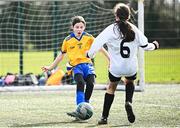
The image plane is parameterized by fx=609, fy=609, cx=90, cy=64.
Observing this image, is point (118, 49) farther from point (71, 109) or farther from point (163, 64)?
point (163, 64)

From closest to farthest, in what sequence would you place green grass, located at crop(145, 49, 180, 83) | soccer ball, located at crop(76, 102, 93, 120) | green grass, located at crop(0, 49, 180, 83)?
soccer ball, located at crop(76, 102, 93, 120) → green grass, located at crop(0, 49, 180, 83) → green grass, located at crop(145, 49, 180, 83)

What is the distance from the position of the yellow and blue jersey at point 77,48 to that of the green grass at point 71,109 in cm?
85

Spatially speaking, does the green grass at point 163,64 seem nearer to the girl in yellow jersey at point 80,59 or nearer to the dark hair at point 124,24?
the girl in yellow jersey at point 80,59

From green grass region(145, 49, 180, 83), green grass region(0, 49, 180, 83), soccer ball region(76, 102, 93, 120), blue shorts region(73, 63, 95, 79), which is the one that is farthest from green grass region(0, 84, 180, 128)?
green grass region(145, 49, 180, 83)

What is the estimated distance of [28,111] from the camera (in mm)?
9734

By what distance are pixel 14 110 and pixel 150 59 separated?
15.8 m

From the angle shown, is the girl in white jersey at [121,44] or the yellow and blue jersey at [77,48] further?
the yellow and blue jersey at [77,48]

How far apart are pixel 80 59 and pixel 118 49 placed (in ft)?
3.79

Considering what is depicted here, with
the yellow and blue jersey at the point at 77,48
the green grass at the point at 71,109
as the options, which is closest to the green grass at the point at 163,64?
the green grass at the point at 71,109

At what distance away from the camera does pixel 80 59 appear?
912 cm

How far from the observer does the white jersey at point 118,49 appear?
26.5 ft

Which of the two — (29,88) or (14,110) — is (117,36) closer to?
(14,110)

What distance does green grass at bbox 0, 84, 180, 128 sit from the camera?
826 cm

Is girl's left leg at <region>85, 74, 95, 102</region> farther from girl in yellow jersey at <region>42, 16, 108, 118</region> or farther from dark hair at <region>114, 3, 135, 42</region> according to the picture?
dark hair at <region>114, 3, 135, 42</region>
